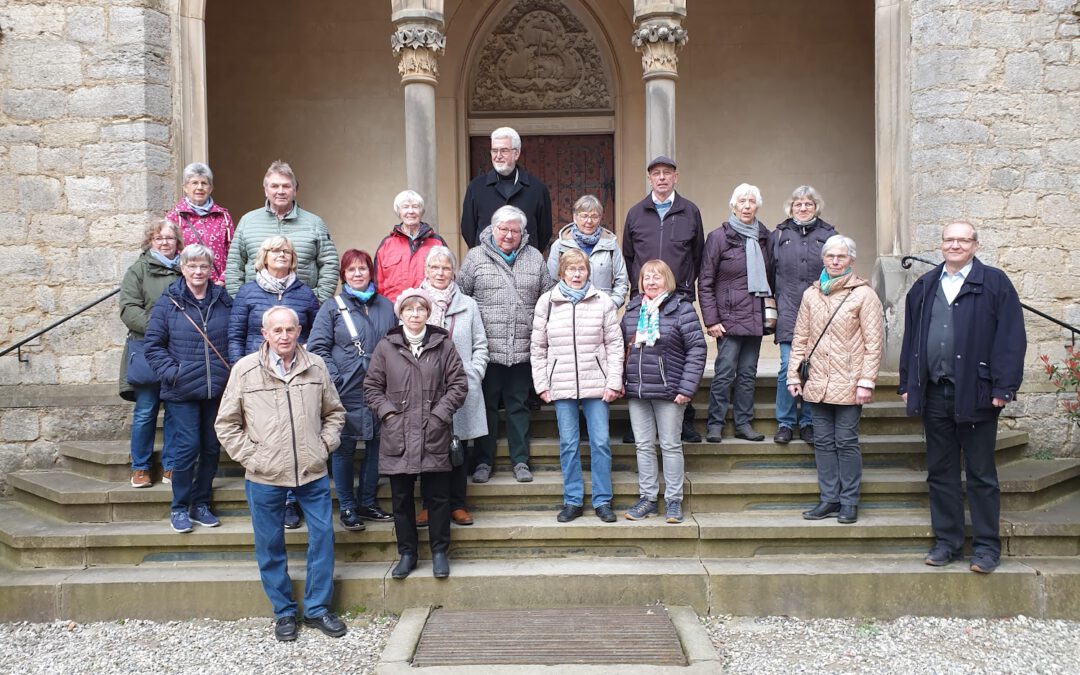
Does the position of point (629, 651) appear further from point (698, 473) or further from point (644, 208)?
point (644, 208)

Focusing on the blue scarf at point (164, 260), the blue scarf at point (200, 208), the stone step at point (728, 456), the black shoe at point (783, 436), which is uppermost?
the blue scarf at point (200, 208)

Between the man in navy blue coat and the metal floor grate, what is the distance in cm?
164

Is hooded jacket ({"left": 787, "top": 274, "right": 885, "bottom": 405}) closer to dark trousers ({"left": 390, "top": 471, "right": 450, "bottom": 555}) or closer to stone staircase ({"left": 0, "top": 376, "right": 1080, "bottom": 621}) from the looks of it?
stone staircase ({"left": 0, "top": 376, "right": 1080, "bottom": 621})

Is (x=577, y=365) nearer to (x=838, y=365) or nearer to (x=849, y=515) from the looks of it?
(x=838, y=365)

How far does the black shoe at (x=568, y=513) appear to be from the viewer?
5.18m

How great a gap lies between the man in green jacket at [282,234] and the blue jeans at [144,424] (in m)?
0.79

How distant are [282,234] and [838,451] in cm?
347

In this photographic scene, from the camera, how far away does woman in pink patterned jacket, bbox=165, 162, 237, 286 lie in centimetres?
552

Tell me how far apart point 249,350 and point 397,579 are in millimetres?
1498

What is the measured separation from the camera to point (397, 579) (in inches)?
190

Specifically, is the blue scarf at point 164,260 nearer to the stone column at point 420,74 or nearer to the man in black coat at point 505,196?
the man in black coat at point 505,196

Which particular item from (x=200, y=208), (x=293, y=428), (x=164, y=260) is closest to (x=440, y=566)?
(x=293, y=428)

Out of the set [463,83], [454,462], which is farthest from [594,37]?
[454,462]

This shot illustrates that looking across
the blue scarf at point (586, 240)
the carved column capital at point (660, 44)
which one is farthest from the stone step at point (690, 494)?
the carved column capital at point (660, 44)
